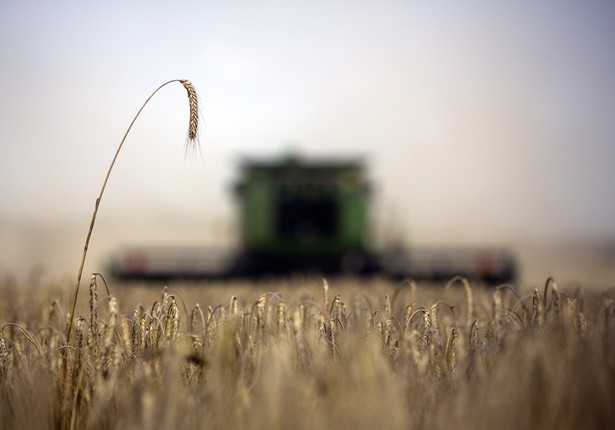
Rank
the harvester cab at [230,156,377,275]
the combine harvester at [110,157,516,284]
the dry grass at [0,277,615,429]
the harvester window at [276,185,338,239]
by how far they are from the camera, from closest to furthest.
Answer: the dry grass at [0,277,615,429] < the combine harvester at [110,157,516,284] < the harvester cab at [230,156,377,275] < the harvester window at [276,185,338,239]

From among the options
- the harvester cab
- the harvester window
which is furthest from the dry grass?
the harvester window

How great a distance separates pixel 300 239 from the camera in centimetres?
1883

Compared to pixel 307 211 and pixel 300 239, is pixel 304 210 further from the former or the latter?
pixel 300 239

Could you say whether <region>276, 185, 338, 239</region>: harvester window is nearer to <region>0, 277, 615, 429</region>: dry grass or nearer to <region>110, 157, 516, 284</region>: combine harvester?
<region>110, 157, 516, 284</region>: combine harvester

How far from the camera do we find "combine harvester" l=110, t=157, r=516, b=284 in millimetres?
17750

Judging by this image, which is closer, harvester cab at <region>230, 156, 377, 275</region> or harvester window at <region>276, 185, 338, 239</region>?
harvester cab at <region>230, 156, 377, 275</region>

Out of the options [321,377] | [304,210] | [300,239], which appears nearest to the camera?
[321,377]

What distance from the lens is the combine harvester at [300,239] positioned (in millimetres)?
17750

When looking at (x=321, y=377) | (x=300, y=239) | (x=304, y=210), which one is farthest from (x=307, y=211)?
(x=321, y=377)

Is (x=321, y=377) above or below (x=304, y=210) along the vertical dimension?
below

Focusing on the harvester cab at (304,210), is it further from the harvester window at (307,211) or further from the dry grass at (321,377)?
the dry grass at (321,377)

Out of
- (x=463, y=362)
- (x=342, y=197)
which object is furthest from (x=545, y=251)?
(x=463, y=362)

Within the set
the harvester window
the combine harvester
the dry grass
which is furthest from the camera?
the harvester window

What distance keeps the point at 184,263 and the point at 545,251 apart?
174 ft
